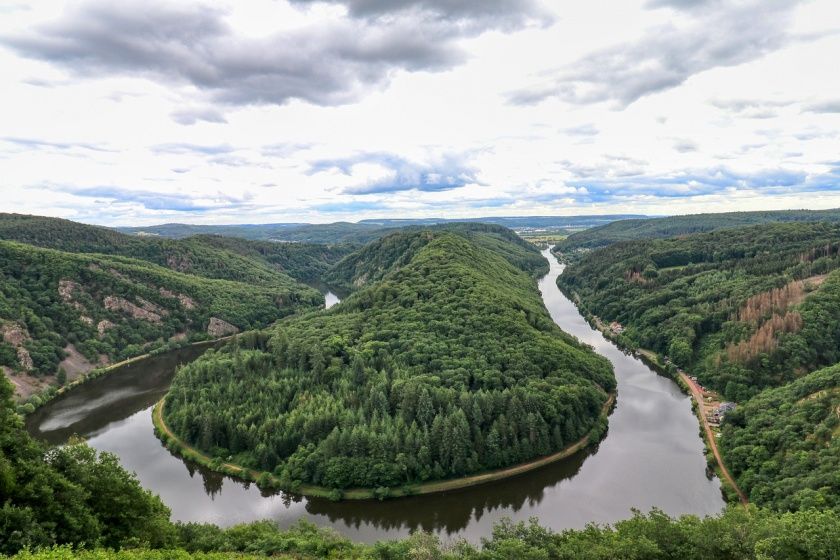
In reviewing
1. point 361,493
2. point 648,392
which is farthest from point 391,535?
point 648,392

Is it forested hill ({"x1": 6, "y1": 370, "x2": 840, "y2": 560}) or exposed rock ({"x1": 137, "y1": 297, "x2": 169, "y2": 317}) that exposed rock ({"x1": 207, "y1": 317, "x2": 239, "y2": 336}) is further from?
forested hill ({"x1": 6, "y1": 370, "x2": 840, "y2": 560})

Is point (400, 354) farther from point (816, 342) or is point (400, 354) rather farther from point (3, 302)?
point (3, 302)

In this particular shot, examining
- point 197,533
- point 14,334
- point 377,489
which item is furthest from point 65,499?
point 14,334

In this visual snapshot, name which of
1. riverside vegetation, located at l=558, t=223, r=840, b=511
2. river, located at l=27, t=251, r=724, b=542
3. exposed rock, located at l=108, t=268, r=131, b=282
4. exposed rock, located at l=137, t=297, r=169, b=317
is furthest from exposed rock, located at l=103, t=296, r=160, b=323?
riverside vegetation, located at l=558, t=223, r=840, b=511

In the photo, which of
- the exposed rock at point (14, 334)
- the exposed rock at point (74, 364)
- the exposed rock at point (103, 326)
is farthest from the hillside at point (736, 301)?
the exposed rock at point (14, 334)

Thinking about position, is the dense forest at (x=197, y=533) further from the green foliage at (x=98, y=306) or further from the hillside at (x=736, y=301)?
the green foliage at (x=98, y=306)
